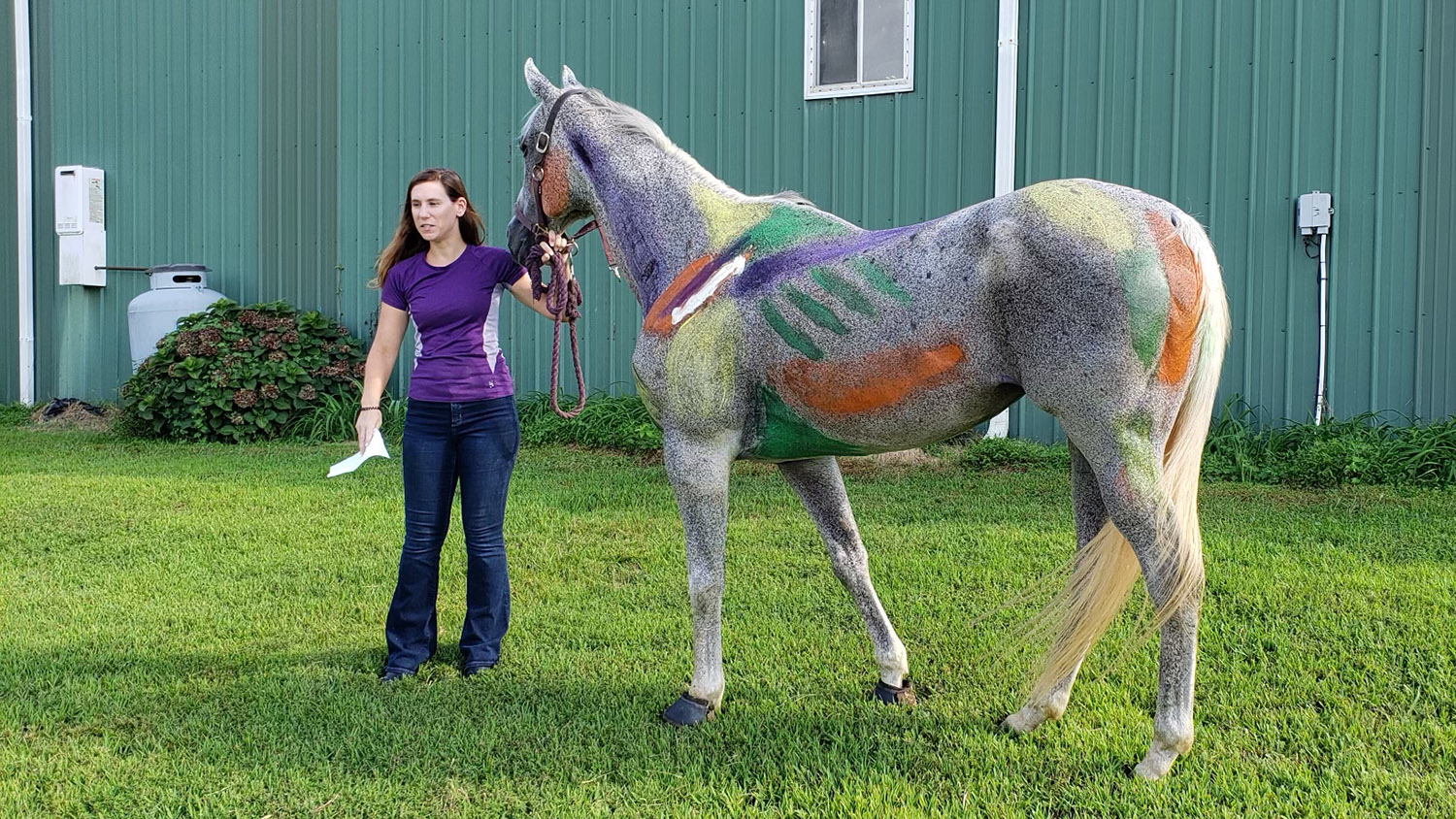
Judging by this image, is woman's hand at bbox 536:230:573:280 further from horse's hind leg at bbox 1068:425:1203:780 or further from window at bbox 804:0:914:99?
window at bbox 804:0:914:99

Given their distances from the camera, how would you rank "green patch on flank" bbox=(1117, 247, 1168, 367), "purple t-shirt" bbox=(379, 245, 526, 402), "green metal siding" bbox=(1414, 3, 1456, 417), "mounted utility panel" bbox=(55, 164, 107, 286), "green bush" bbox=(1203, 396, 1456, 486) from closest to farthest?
"green patch on flank" bbox=(1117, 247, 1168, 367) → "purple t-shirt" bbox=(379, 245, 526, 402) → "green bush" bbox=(1203, 396, 1456, 486) → "green metal siding" bbox=(1414, 3, 1456, 417) → "mounted utility panel" bbox=(55, 164, 107, 286)

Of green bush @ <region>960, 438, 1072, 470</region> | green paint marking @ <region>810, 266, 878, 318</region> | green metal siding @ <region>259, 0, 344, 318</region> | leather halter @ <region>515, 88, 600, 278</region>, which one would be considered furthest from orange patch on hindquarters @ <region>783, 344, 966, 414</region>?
green metal siding @ <region>259, 0, 344, 318</region>

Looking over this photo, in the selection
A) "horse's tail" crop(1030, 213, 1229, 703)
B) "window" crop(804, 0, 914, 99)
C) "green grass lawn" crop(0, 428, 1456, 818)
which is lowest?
"green grass lawn" crop(0, 428, 1456, 818)

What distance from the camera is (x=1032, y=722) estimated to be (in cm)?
292

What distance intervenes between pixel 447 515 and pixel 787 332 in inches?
63.4

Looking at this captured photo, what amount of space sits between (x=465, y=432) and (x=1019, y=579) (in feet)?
7.84

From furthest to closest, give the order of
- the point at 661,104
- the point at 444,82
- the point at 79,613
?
the point at 444,82 → the point at 661,104 → the point at 79,613

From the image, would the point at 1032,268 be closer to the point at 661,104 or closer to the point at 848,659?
the point at 848,659

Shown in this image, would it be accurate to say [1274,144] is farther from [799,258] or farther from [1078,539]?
[799,258]

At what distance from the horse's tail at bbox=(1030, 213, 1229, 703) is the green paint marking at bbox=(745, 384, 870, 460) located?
2.20ft

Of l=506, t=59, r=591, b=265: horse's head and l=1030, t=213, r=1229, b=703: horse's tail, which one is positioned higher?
l=506, t=59, r=591, b=265: horse's head

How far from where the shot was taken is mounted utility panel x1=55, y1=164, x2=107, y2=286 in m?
10.6

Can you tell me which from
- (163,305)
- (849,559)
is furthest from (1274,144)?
(163,305)

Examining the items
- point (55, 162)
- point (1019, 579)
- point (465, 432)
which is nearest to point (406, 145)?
point (55, 162)
